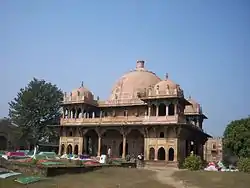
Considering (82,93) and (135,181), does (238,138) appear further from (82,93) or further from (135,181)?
(135,181)

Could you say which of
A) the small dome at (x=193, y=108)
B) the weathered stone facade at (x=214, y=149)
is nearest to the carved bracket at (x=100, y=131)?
the small dome at (x=193, y=108)

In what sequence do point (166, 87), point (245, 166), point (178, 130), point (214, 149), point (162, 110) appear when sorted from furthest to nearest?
point (214, 149)
point (162, 110)
point (166, 87)
point (178, 130)
point (245, 166)

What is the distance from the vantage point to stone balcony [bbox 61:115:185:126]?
3522cm

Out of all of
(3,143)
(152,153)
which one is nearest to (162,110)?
(152,153)

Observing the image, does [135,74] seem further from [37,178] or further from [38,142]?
[37,178]

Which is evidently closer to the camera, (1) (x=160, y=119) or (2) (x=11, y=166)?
(2) (x=11, y=166)

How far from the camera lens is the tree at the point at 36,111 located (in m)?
48.5

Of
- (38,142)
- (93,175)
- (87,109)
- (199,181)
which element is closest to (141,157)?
(87,109)

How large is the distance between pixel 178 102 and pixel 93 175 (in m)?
16.5

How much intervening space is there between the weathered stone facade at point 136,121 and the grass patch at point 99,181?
41.5ft

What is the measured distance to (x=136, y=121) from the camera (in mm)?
37250

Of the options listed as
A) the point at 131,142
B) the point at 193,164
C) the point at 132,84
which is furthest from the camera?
the point at 132,84

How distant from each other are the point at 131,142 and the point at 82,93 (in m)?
9.26

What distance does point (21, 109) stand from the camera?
48719mm
